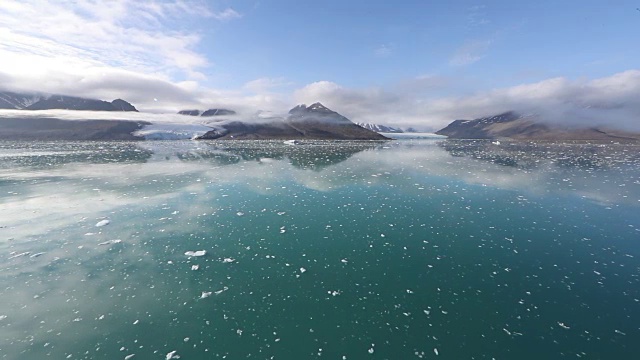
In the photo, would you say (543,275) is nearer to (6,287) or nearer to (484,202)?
(484,202)

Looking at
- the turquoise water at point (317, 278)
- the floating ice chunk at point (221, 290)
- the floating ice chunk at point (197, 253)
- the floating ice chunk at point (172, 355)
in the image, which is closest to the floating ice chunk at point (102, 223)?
the turquoise water at point (317, 278)

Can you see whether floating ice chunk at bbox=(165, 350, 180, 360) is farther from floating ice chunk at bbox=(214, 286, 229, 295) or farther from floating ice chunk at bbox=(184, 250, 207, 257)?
floating ice chunk at bbox=(184, 250, 207, 257)

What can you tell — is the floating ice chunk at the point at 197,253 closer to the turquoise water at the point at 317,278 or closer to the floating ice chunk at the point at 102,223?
the turquoise water at the point at 317,278

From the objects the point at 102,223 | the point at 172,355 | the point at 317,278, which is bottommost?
the point at 102,223

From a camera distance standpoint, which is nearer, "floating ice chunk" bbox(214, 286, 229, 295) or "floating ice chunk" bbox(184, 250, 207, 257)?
"floating ice chunk" bbox(214, 286, 229, 295)

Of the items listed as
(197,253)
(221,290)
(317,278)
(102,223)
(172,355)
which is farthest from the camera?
(102,223)

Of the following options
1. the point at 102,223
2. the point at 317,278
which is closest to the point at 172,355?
the point at 317,278

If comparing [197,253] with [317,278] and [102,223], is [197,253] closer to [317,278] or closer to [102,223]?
[317,278]

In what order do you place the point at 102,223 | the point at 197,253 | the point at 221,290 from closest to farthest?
the point at 221,290, the point at 197,253, the point at 102,223

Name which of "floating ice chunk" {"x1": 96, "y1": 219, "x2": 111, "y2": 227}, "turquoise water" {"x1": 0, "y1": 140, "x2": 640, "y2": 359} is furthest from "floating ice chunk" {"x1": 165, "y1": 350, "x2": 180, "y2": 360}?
"floating ice chunk" {"x1": 96, "y1": 219, "x2": 111, "y2": 227}
